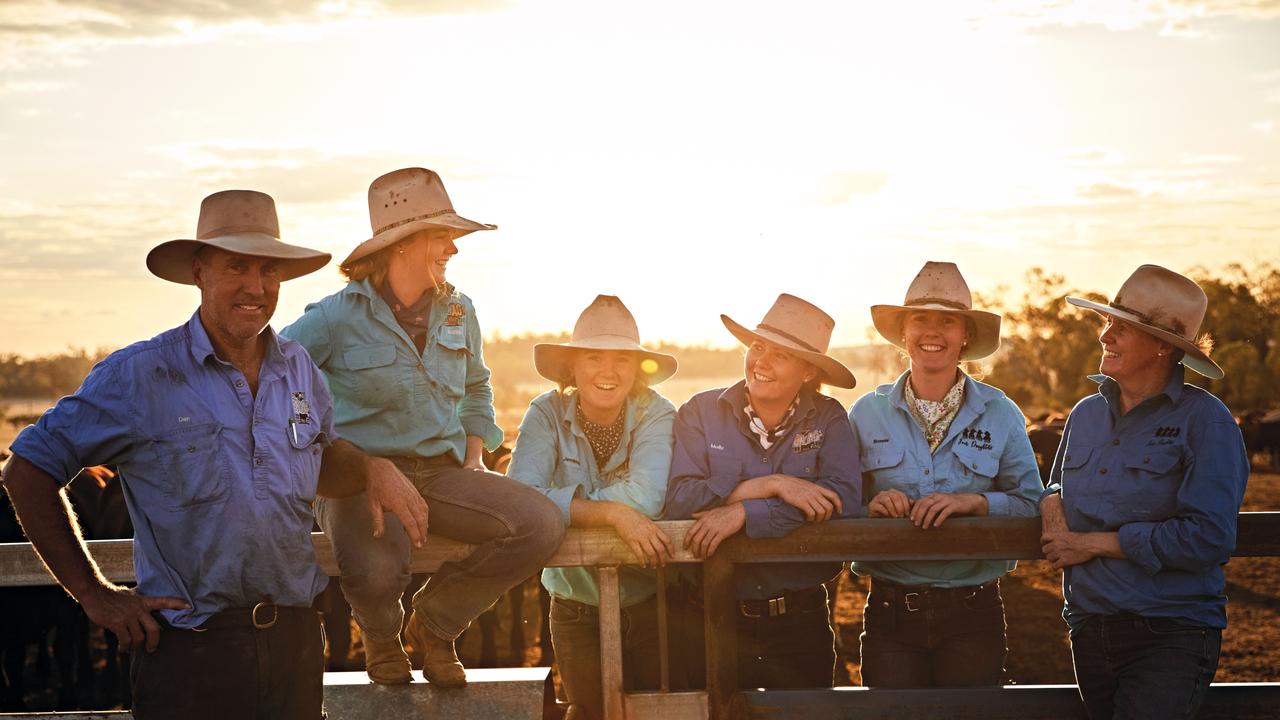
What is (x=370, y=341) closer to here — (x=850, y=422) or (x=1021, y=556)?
(x=850, y=422)

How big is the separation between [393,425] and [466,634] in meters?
6.14

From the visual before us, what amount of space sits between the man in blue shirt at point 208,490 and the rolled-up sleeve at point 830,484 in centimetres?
136

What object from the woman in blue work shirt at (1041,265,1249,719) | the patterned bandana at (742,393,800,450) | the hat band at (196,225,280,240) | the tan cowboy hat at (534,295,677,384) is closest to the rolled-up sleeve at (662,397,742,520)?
the patterned bandana at (742,393,800,450)

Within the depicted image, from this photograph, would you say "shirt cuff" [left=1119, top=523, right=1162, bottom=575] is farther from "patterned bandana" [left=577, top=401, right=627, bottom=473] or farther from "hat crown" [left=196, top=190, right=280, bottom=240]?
"hat crown" [left=196, top=190, right=280, bottom=240]

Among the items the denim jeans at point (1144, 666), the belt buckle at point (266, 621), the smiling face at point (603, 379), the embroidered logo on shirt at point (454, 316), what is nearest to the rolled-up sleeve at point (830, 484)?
the smiling face at point (603, 379)

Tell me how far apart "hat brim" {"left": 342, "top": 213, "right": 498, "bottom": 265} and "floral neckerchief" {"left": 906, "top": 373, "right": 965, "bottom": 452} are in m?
1.70

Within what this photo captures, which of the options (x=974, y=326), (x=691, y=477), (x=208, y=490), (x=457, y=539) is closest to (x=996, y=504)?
(x=974, y=326)

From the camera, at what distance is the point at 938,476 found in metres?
4.12

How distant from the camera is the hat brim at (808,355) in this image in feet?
13.4

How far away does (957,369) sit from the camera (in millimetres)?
4387

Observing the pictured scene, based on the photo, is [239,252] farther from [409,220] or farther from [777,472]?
[777,472]

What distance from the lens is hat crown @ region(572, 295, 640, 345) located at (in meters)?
4.27

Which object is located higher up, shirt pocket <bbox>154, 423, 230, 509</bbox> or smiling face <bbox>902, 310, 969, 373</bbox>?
smiling face <bbox>902, 310, 969, 373</bbox>

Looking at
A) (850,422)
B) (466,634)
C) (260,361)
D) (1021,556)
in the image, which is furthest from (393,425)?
(466,634)
